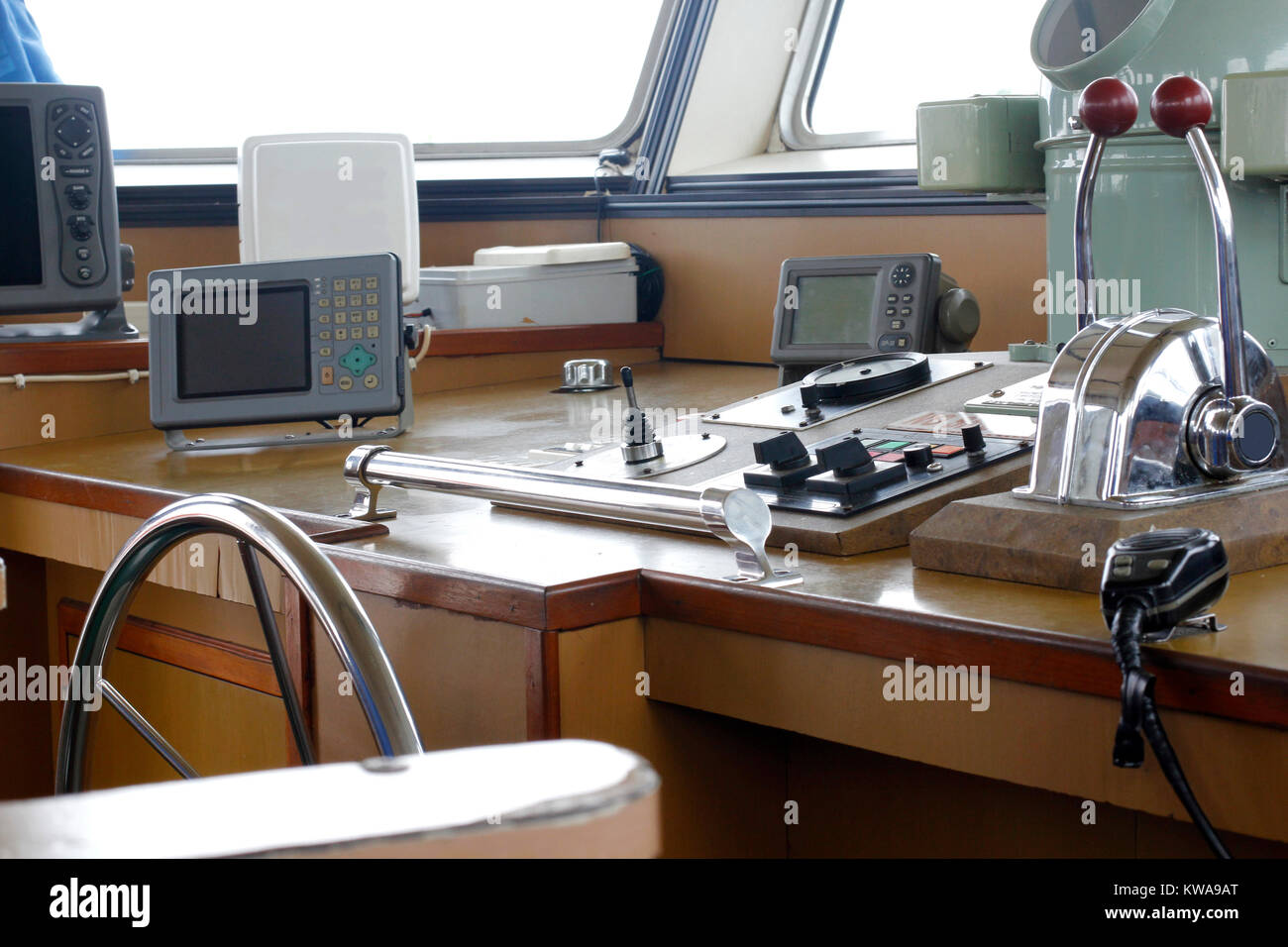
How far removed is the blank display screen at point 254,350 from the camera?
77.7 inches

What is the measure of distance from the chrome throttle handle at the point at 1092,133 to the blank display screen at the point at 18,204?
1.36 meters

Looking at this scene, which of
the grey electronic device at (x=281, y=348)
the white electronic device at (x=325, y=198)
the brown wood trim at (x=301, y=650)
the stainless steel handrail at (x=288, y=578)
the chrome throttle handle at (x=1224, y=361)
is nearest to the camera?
the stainless steel handrail at (x=288, y=578)

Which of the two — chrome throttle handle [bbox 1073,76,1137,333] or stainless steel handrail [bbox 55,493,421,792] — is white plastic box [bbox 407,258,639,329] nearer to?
stainless steel handrail [bbox 55,493,421,792]

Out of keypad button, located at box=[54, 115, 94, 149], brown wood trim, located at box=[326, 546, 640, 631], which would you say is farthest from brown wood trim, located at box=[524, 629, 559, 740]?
keypad button, located at box=[54, 115, 94, 149]

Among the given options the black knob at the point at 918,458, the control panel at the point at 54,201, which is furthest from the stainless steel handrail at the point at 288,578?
the control panel at the point at 54,201

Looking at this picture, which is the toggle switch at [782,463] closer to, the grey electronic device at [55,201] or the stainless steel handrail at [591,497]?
the stainless steel handrail at [591,497]

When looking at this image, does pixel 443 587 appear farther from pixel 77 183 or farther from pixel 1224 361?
pixel 77 183

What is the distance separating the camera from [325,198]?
264 cm

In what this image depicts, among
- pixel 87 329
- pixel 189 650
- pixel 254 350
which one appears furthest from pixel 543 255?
pixel 189 650

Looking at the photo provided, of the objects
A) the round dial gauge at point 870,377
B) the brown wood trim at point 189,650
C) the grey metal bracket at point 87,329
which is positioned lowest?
the brown wood trim at point 189,650

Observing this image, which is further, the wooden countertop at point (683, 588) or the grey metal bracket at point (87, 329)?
the grey metal bracket at point (87, 329)

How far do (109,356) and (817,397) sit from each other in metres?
1.07

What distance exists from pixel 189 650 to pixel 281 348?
403 millimetres
